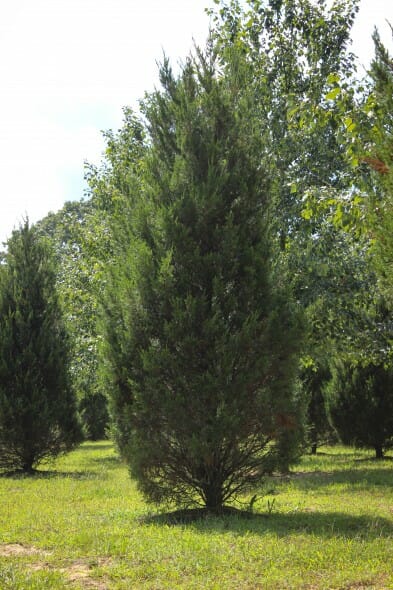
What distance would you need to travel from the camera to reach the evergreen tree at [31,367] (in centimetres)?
1520

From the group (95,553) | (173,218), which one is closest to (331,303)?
(173,218)

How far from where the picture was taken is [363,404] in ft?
56.2

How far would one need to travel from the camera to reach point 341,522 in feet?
25.0

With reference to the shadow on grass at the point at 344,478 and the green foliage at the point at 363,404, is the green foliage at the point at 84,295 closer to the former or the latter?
the shadow on grass at the point at 344,478

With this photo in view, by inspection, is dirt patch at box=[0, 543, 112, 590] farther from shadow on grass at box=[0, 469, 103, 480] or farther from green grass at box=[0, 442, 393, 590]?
shadow on grass at box=[0, 469, 103, 480]

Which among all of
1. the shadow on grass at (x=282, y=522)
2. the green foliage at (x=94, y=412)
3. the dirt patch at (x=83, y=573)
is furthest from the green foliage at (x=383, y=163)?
the green foliage at (x=94, y=412)

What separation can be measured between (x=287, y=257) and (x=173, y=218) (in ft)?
17.1

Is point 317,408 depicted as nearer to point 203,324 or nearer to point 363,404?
point 363,404

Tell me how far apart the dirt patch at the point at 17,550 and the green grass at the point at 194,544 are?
0.03ft

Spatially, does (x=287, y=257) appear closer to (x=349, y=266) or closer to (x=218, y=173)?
(x=349, y=266)

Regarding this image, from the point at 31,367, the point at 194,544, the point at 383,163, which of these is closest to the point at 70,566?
the point at 194,544

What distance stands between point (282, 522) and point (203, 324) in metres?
2.69

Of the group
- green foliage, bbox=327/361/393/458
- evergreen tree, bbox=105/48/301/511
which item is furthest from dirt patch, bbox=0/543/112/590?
green foliage, bbox=327/361/393/458

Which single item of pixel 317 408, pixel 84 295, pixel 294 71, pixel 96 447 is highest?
pixel 294 71
